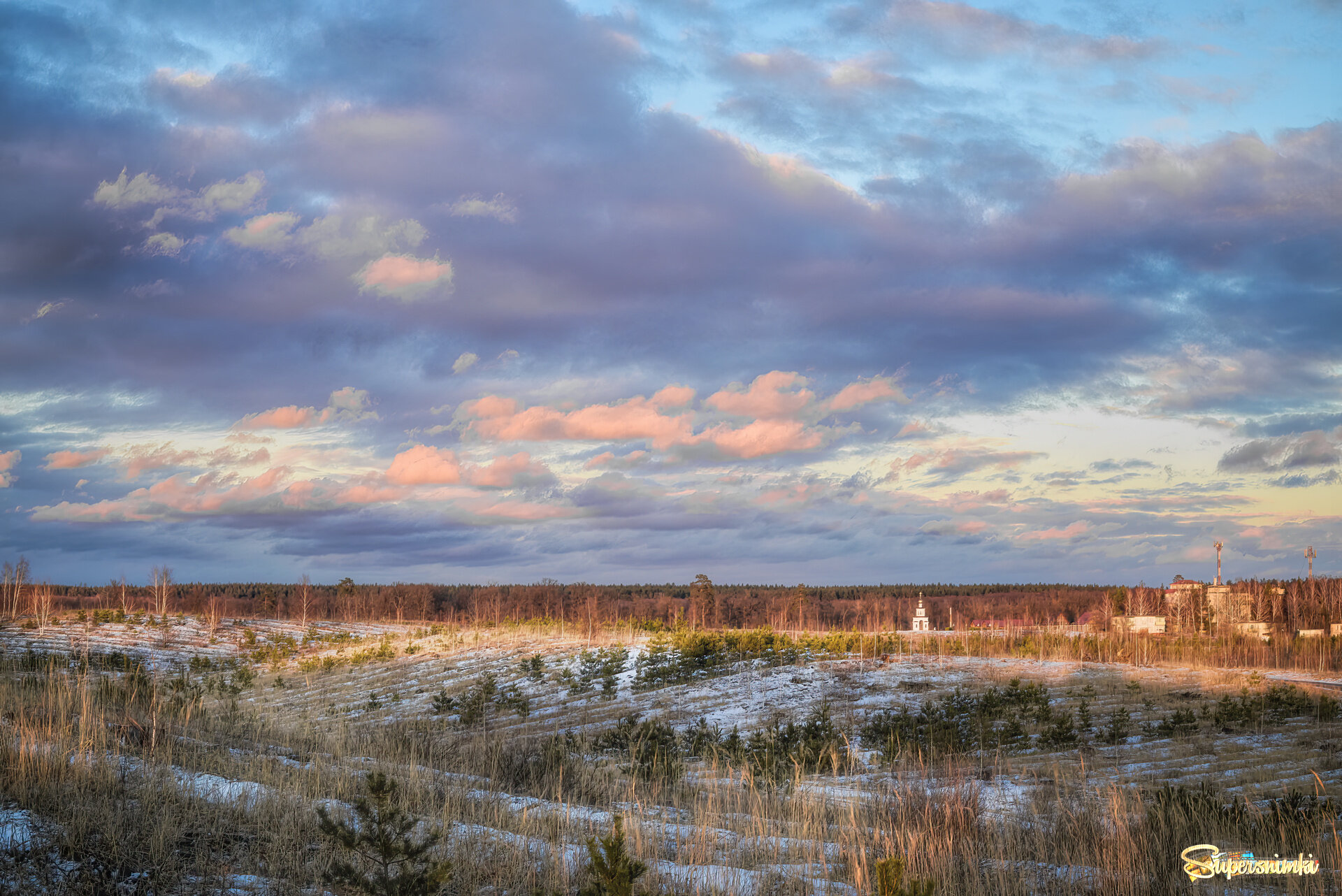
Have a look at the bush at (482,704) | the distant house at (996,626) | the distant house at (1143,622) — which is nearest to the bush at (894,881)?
the bush at (482,704)

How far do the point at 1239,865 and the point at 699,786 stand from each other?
5.27 metres

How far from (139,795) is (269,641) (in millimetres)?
43420

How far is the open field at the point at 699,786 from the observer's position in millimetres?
5266

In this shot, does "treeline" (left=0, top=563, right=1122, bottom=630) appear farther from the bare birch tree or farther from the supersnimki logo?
the supersnimki logo

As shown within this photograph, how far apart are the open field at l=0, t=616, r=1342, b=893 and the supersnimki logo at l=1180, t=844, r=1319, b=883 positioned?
110 millimetres

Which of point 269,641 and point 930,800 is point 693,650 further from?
point 269,641

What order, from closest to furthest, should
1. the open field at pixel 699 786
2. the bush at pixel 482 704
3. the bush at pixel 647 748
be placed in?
1. the open field at pixel 699 786
2. the bush at pixel 647 748
3. the bush at pixel 482 704

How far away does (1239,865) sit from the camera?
5.76 metres

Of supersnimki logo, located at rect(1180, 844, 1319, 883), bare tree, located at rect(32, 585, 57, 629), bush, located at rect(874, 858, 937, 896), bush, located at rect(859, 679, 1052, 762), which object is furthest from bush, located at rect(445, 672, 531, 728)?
bare tree, located at rect(32, 585, 57, 629)

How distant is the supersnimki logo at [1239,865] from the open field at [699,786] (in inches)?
4.3

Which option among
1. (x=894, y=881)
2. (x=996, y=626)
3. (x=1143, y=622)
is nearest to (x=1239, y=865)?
(x=894, y=881)

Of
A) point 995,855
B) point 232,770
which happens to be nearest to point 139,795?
point 232,770

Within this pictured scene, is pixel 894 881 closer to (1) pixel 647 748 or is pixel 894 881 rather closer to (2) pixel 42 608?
(1) pixel 647 748

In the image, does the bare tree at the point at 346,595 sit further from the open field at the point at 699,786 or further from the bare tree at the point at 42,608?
the open field at the point at 699,786
